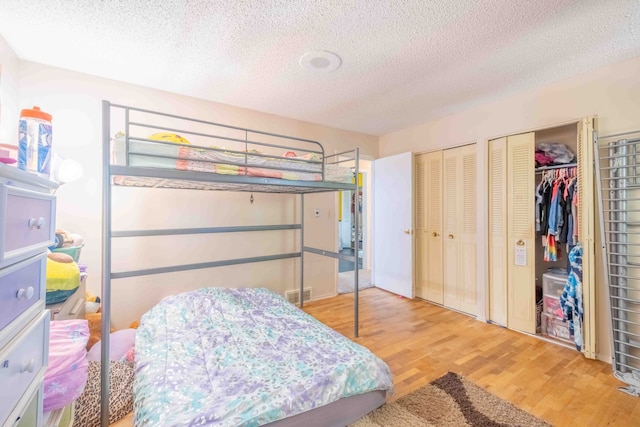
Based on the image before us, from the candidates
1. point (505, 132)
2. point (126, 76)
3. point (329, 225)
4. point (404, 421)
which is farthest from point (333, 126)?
point (404, 421)

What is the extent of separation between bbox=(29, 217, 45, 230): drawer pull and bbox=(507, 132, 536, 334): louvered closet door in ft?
11.3

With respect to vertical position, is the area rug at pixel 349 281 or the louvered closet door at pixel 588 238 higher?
the louvered closet door at pixel 588 238

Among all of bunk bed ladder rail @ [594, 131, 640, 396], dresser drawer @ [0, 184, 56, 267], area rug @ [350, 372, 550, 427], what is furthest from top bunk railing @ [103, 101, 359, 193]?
bunk bed ladder rail @ [594, 131, 640, 396]

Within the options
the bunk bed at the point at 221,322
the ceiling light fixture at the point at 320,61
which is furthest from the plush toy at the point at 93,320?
the ceiling light fixture at the point at 320,61

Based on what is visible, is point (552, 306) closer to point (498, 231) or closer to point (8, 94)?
point (498, 231)

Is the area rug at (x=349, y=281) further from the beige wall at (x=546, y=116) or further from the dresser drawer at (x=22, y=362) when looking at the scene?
the dresser drawer at (x=22, y=362)

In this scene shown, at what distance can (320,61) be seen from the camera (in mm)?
2090

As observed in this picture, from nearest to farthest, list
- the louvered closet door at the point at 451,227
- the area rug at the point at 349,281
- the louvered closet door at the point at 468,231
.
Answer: the louvered closet door at the point at 468,231 < the louvered closet door at the point at 451,227 < the area rug at the point at 349,281

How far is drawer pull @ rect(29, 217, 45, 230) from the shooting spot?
2.58 ft

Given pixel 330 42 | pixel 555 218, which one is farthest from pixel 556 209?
pixel 330 42

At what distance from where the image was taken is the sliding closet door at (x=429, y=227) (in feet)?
11.4

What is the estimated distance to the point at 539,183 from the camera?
9.18 ft

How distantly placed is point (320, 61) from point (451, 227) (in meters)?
2.46

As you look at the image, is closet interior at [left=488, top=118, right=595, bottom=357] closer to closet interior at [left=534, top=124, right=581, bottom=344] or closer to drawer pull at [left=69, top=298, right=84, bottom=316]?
closet interior at [left=534, top=124, right=581, bottom=344]
